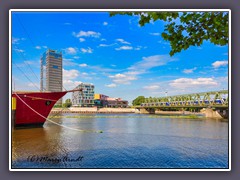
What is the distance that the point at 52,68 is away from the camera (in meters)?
7.03

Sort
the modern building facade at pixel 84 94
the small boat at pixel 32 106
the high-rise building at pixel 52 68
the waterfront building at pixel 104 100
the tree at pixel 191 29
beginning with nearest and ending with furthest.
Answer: the tree at pixel 191 29, the high-rise building at pixel 52 68, the modern building facade at pixel 84 94, the waterfront building at pixel 104 100, the small boat at pixel 32 106

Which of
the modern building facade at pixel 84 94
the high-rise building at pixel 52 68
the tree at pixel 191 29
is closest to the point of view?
the tree at pixel 191 29

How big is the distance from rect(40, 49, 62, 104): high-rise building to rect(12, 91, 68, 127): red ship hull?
4.87m

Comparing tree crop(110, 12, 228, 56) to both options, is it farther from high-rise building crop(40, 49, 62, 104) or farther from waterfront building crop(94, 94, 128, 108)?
waterfront building crop(94, 94, 128, 108)

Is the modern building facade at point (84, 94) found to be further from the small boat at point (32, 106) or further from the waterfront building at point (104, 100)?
the small boat at point (32, 106)

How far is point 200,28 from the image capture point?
14.1ft

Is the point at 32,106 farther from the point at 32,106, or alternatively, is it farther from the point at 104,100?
the point at 104,100

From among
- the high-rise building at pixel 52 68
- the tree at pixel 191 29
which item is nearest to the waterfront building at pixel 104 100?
the high-rise building at pixel 52 68

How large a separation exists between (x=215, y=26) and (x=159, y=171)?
2957 millimetres

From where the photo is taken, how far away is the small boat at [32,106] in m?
12.6

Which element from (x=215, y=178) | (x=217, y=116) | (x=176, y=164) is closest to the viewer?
(x=215, y=178)

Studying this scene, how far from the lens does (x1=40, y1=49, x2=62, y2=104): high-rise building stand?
6652 millimetres
